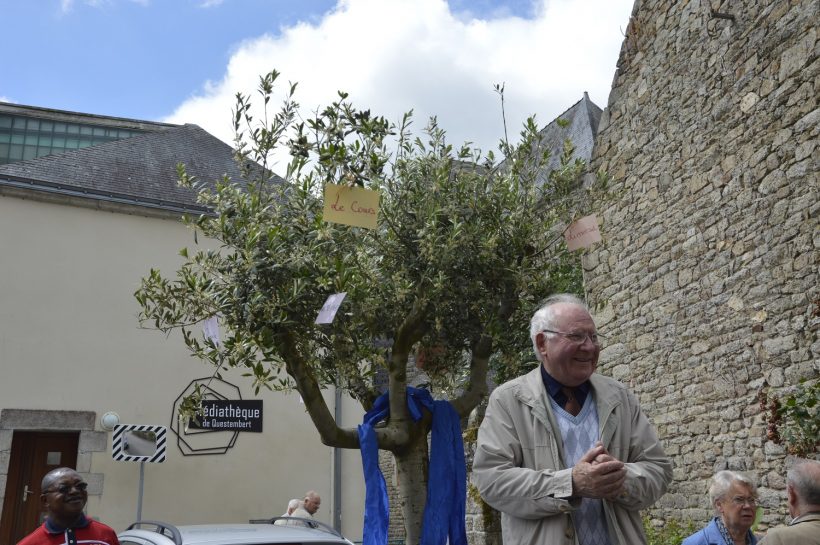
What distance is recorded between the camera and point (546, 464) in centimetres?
263

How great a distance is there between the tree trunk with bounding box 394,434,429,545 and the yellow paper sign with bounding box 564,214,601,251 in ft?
5.38

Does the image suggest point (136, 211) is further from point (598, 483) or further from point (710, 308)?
point (598, 483)

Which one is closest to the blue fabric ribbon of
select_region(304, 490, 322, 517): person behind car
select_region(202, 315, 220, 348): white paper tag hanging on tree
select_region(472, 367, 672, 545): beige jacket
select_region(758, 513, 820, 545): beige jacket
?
select_region(202, 315, 220, 348): white paper tag hanging on tree

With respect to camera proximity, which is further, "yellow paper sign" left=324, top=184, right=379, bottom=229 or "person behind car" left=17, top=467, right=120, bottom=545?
"yellow paper sign" left=324, top=184, right=379, bottom=229

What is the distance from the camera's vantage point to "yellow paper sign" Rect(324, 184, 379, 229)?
442 cm

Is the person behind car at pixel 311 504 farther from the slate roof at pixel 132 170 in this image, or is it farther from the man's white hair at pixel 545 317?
the man's white hair at pixel 545 317

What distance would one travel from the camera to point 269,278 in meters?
4.67

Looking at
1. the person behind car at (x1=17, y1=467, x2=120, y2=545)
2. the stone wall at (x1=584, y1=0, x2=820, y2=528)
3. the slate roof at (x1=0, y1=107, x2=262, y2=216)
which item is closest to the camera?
the person behind car at (x1=17, y1=467, x2=120, y2=545)

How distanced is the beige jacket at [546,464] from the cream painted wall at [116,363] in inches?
403

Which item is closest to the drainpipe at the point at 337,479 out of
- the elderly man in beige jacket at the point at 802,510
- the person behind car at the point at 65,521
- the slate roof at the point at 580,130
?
the slate roof at the point at 580,130

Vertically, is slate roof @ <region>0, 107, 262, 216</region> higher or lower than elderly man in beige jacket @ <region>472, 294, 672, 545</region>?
higher

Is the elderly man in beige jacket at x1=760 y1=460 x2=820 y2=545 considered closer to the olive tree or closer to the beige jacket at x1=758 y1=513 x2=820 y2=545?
the beige jacket at x1=758 y1=513 x2=820 y2=545

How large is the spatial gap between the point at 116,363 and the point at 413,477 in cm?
837

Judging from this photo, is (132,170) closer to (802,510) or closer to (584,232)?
(584,232)
